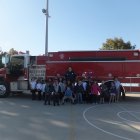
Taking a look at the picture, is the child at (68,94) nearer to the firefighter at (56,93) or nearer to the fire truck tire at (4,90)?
the firefighter at (56,93)

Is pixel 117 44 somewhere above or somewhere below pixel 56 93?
above

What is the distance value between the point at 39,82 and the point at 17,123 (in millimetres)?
8936

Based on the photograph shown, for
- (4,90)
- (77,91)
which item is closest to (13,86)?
(4,90)

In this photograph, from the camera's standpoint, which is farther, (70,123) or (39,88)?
(39,88)

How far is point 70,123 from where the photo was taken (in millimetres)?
13039

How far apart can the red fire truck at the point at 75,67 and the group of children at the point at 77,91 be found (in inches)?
32.0

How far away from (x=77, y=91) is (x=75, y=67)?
253cm

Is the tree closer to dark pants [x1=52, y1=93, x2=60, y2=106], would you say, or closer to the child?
the child

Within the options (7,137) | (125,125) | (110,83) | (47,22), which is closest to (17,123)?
(7,137)

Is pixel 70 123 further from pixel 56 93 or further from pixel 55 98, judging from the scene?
pixel 56 93

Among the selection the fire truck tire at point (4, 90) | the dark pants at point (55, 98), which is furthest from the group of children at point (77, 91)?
the fire truck tire at point (4, 90)

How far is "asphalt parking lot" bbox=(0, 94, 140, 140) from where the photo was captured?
35.2ft

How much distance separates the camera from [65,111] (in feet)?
54.4

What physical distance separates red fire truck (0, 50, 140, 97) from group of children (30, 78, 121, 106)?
812 millimetres
